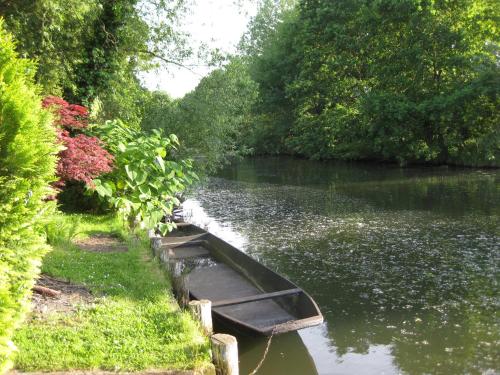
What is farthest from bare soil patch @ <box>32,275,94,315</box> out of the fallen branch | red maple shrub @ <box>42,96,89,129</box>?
red maple shrub @ <box>42,96,89,129</box>

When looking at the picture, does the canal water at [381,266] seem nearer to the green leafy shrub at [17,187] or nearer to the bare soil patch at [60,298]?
the bare soil patch at [60,298]

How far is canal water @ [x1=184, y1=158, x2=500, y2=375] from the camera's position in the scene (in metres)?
6.89

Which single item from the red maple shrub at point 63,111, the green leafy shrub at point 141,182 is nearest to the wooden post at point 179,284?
the green leafy shrub at point 141,182

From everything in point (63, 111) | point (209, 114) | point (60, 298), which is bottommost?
point (60, 298)

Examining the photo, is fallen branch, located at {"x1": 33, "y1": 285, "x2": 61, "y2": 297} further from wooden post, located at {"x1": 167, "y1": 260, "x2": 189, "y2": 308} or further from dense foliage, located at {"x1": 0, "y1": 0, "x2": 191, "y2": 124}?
dense foliage, located at {"x1": 0, "y1": 0, "x2": 191, "y2": 124}

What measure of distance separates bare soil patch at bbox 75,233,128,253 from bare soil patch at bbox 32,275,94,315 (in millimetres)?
2189

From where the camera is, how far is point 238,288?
9.11m

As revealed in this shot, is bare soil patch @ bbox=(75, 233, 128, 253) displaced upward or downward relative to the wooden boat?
upward

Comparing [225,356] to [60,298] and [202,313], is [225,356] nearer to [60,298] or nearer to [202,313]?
[202,313]

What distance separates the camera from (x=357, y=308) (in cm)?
859

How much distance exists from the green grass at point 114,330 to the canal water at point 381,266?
155 centimetres

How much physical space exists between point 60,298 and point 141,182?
513 centimetres

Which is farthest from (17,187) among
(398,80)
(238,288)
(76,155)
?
(398,80)

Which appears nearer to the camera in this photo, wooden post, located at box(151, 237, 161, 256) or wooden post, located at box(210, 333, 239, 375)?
wooden post, located at box(210, 333, 239, 375)
